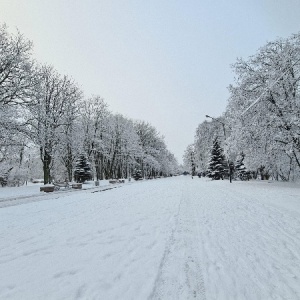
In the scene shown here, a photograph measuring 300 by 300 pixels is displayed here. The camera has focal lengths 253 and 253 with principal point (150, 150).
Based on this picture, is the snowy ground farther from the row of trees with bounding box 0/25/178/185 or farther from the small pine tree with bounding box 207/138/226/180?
the small pine tree with bounding box 207/138/226/180

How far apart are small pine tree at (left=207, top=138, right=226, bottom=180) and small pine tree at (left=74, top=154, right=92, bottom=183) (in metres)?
20.8

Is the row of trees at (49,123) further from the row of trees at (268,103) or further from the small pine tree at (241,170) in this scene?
the small pine tree at (241,170)

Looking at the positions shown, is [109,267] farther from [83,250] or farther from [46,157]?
[46,157]

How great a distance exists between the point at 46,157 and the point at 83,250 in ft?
85.4

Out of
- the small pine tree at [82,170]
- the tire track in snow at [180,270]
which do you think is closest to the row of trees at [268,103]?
the tire track in snow at [180,270]

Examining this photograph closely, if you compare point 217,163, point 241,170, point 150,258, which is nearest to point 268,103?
point 150,258

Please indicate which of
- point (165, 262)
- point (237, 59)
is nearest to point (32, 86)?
point (237, 59)

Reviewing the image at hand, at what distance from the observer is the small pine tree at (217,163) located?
43062mm

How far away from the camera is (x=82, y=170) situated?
1551 inches

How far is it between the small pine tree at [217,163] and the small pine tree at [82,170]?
821 inches

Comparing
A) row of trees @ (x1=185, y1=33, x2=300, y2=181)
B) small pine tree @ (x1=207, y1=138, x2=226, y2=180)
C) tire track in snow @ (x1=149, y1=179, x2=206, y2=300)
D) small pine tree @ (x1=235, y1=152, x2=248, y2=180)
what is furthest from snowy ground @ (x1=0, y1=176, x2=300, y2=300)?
small pine tree @ (x1=207, y1=138, x2=226, y2=180)

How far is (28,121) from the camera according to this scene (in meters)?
22.1

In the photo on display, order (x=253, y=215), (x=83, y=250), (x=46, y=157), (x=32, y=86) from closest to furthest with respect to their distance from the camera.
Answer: (x=83, y=250) → (x=253, y=215) → (x=32, y=86) → (x=46, y=157)

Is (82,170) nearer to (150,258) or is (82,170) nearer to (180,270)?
(150,258)
